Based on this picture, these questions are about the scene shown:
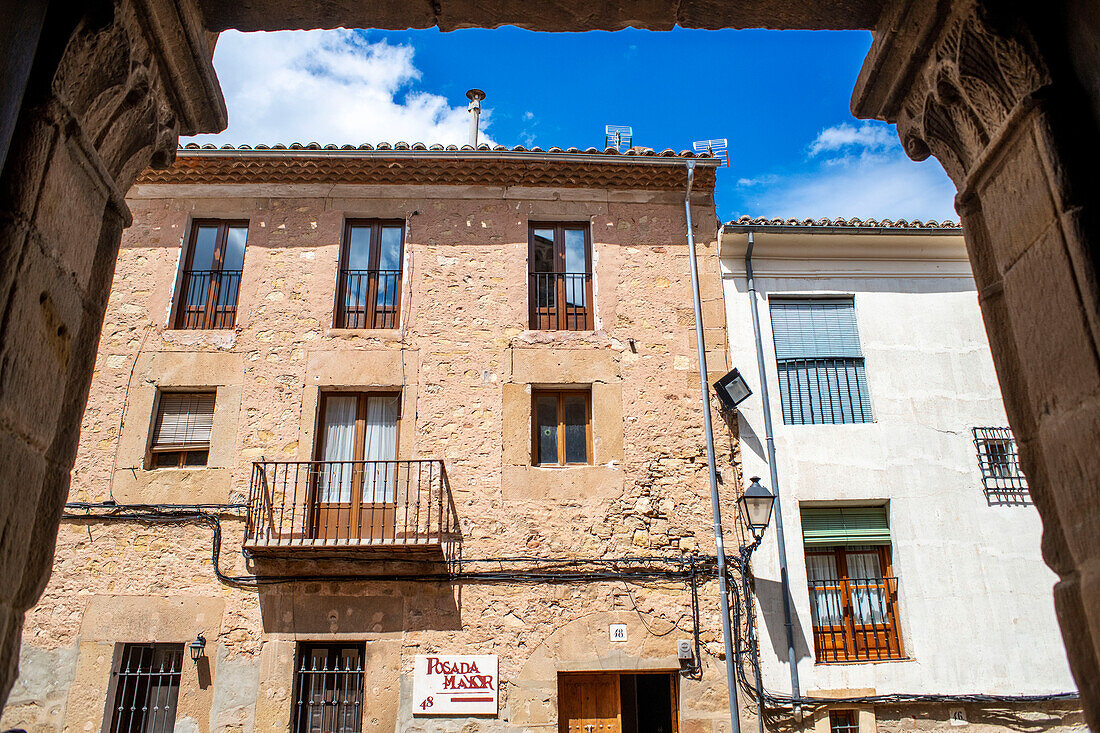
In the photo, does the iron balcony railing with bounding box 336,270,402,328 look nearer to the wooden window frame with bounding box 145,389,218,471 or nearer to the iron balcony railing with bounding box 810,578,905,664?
the wooden window frame with bounding box 145,389,218,471

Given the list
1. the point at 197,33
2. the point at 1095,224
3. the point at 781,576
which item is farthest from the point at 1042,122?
the point at 781,576

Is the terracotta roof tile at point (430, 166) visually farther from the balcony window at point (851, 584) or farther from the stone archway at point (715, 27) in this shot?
the stone archway at point (715, 27)

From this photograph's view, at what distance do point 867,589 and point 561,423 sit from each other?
382 centimetres

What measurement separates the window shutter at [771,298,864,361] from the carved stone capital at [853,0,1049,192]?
6.81m

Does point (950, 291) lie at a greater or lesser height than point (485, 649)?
greater

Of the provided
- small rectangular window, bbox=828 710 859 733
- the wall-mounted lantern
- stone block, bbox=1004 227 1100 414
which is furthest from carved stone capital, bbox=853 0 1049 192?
the wall-mounted lantern

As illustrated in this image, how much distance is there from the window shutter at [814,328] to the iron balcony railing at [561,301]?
2300 mm

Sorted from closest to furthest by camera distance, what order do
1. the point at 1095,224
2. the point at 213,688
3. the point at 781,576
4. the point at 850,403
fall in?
the point at 1095,224
the point at 213,688
the point at 781,576
the point at 850,403

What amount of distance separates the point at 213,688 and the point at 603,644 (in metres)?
3.98

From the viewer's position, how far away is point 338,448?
30.8ft

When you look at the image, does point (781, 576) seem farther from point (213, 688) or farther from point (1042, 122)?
point (1042, 122)

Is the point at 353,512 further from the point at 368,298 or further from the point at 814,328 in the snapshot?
the point at 814,328

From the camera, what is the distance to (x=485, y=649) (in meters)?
8.52

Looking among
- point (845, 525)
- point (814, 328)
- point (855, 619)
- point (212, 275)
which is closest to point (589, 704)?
point (855, 619)
